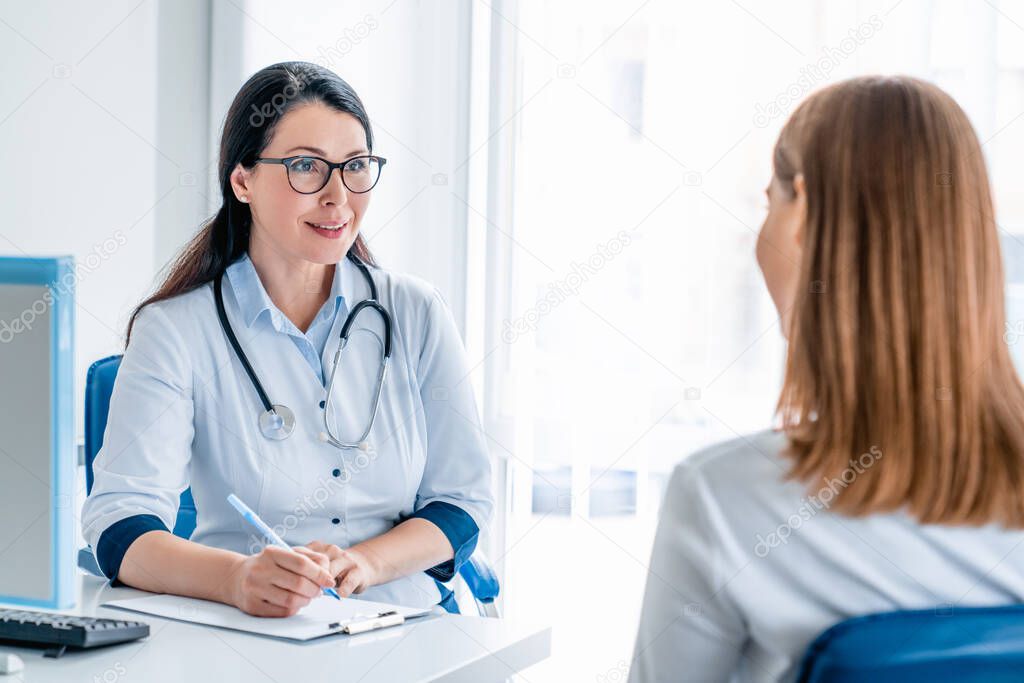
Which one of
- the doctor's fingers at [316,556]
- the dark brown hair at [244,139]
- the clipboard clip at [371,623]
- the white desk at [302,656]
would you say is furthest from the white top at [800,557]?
the dark brown hair at [244,139]

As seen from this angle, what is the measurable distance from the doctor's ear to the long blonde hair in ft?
3.87

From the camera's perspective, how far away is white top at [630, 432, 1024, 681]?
0.83 meters

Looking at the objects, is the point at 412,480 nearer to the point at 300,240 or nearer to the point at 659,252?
the point at 300,240

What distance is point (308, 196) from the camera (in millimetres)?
1756

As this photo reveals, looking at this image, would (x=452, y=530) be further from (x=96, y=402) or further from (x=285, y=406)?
(x=96, y=402)

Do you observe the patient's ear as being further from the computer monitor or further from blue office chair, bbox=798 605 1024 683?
the computer monitor

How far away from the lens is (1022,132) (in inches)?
82.5

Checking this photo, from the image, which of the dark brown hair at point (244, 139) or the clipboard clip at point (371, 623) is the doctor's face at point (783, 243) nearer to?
the clipboard clip at point (371, 623)

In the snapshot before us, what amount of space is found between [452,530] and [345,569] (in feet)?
0.92

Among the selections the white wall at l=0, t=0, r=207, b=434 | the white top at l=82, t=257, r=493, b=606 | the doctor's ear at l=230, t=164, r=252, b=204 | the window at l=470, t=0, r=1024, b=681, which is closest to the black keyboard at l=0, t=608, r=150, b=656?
the white top at l=82, t=257, r=493, b=606

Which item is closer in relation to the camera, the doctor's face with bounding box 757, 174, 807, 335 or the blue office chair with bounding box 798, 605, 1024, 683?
the blue office chair with bounding box 798, 605, 1024, 683

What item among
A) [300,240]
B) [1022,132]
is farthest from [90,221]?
[1022,132]

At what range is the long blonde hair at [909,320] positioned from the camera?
84 cm

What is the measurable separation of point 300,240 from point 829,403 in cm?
112
